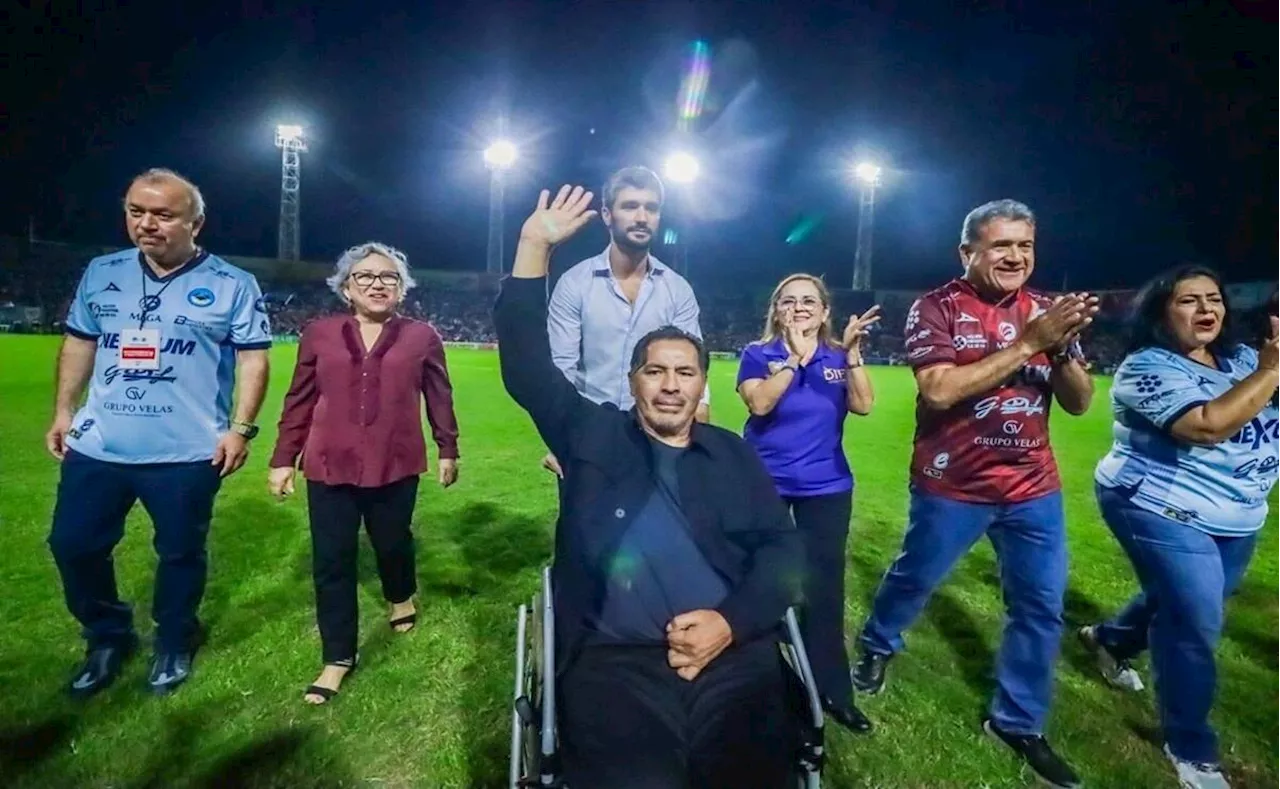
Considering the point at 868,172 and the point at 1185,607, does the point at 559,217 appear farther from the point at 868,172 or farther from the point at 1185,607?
the point at 868,172

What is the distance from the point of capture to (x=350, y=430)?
10.5 feet

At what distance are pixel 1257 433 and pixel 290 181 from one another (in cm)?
3314

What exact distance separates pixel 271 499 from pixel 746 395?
4.80 meters

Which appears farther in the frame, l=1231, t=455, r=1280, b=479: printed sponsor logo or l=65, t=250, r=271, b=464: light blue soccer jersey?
l=65, t=250, r=271, b=464: light blue soccer jersey

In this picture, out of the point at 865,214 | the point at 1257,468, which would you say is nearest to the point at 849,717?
the point at 1257,468

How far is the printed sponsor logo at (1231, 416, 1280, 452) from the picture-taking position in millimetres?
2727

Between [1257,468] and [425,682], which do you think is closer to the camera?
[1257,468]

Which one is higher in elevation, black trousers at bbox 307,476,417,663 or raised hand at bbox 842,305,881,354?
raised hand at bbox 842,305,881,354

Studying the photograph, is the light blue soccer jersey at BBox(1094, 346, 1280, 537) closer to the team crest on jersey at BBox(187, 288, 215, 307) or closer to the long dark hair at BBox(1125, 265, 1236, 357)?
the long dark hair at BBox(1125, 265, 1236, 357)

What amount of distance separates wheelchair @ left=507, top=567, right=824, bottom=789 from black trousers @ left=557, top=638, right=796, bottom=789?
4 centimetres

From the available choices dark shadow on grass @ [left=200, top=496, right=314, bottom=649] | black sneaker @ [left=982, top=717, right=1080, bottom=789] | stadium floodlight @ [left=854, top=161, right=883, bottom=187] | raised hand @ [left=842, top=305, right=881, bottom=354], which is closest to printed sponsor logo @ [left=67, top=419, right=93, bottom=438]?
dark shadow on grass @ [left=200, top=496, right=314, bottom=649]

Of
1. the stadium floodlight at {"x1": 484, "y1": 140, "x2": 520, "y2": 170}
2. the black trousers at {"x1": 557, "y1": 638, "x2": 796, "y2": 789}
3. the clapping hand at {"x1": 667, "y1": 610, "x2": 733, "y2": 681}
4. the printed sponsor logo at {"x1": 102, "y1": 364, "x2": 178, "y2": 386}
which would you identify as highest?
the stadium floodlight at {"x1": 484, "y1": 140, "x2": 520, "y2": 170}

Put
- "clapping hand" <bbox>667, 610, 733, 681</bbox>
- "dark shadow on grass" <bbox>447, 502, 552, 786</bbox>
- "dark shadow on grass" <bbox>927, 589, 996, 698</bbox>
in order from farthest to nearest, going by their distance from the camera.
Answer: "dark shadow on grass" <bbox>927, 589, 996, 698</bbox> < "dark shadow on grass" <bbox>447, 502, 552, 786</bbox> < "clapping hand" <bbox>667, 610, 733, 681</bbox>

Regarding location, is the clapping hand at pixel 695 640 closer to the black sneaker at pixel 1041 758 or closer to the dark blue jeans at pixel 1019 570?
the dark blue jeans at pixel 1019 570
